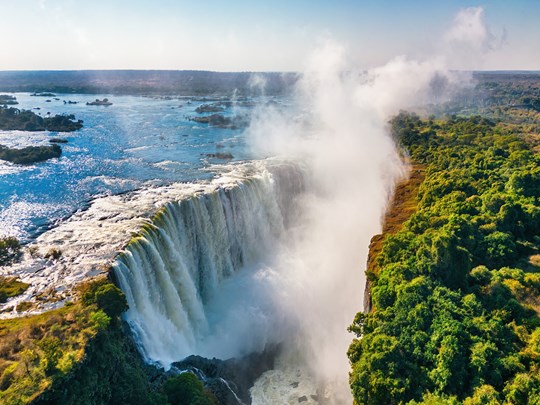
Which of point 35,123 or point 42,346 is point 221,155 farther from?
point 42,346

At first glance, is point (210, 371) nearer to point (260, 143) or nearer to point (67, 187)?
point (67, 187)

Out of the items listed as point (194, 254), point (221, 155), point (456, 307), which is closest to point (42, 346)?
point (194, 254)

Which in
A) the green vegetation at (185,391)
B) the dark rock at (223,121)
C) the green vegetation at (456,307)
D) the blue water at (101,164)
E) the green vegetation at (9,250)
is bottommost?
the green vegetation at (185,391)

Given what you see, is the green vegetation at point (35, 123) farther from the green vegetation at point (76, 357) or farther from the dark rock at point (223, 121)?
the green vegetation at point (76, 357)

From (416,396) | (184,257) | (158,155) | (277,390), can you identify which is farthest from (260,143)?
(416,396)

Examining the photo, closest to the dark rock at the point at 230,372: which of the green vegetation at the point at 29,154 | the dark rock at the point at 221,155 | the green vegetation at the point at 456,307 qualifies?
the green vegetation at the point at 456,307

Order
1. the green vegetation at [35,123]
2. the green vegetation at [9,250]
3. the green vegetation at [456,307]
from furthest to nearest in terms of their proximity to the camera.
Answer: the green vegetation at [35,123] < the green vegetation at [9,250] < the green vegetation at [456,307]

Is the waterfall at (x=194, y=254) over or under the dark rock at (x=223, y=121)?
under
